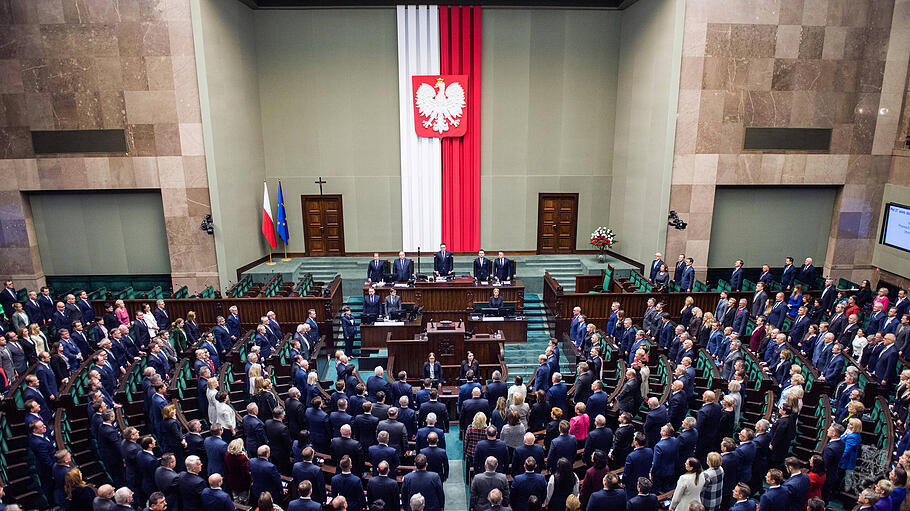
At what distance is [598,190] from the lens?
59.4 feet

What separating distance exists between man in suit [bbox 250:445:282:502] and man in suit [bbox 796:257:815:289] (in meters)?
13.4

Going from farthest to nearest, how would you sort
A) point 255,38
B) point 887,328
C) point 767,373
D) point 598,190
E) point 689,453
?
point 598,190 → point 255,38 → point 887,328 → point 767,373 → point 689,453

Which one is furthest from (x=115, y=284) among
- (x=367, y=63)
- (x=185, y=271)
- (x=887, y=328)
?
(x=887, y=328)

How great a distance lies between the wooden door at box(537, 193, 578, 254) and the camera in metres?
18.1

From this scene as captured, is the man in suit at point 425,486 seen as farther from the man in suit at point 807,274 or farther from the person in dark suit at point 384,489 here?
the man in suit at point 807,274

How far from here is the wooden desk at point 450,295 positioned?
13.3 metres

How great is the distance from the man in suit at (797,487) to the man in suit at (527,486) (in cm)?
239

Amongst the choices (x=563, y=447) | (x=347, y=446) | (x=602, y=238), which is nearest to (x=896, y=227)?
(x=602, y=238)

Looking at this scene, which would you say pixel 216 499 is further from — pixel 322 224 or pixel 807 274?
pixel 807 274

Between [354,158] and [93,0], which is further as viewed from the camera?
[354,158]

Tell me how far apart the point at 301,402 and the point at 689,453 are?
5.31 meters

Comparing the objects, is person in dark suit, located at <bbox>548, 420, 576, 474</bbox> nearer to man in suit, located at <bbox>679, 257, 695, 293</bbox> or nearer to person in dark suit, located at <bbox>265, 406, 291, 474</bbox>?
person in dark suit, located at <bbox>265, 406, 291, 474</bbox>

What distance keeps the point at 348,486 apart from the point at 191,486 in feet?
5.15

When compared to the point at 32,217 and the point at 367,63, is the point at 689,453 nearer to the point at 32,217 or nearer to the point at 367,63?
the point at 367,63
